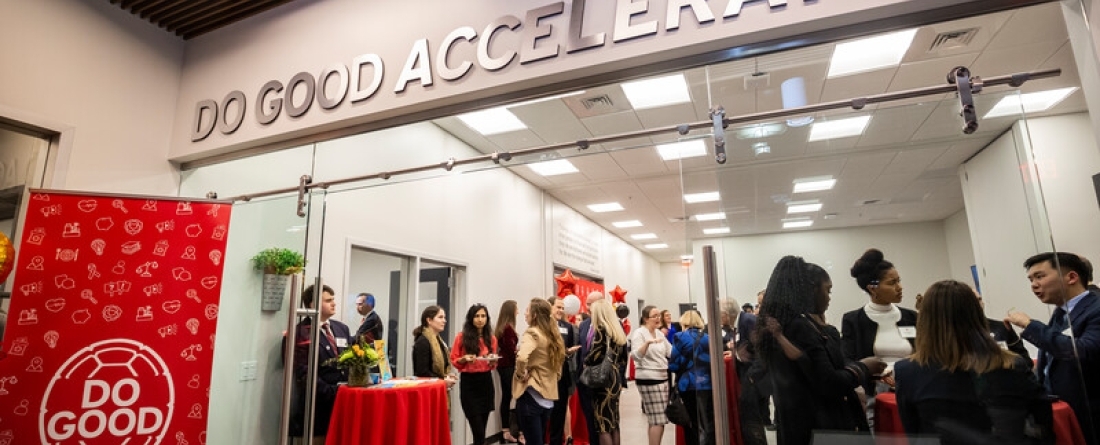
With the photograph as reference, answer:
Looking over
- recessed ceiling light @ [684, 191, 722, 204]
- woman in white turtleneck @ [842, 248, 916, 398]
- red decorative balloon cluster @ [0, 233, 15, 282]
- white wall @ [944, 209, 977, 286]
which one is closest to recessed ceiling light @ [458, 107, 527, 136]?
recessed ceiling light @ [684, 191, 722, 204]

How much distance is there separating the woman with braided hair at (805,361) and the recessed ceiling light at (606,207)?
696cm

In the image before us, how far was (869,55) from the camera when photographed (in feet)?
10.2

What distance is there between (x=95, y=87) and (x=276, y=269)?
4.72 feet

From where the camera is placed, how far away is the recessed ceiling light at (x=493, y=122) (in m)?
4.10

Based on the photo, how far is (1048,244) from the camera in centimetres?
160

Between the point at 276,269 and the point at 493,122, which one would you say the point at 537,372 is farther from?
the point at 493,122

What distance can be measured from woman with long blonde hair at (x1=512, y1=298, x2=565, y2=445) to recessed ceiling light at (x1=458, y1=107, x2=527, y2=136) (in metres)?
1.43

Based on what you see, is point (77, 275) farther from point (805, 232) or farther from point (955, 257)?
point (955, 257)

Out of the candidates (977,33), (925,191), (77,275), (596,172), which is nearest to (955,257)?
(925,191)

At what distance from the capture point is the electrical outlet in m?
3.03

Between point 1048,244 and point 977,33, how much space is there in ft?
5.50

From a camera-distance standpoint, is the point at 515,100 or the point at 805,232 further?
the point at 515,100

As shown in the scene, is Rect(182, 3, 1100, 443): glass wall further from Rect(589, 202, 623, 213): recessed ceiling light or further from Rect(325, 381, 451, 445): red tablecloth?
Rect(589, 202, 623, 213): recessed ceiling light

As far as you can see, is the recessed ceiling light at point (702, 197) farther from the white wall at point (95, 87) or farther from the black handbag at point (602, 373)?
the white wall at point (95, 87)
